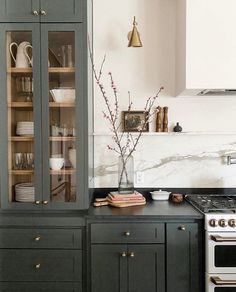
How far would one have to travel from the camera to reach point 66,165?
220 centimetres

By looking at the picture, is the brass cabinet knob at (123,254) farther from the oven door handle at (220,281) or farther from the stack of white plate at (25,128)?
the stack of white plate at (25,128)

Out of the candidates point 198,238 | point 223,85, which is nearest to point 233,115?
point 223,85

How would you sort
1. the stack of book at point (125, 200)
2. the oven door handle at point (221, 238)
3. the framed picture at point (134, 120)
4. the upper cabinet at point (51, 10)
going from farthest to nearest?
the framed picture at point (134, 120) → the stack of book at point (125, 200) → the upper cabinet at point (51, 10) → the oven door handle at point (221, 238)

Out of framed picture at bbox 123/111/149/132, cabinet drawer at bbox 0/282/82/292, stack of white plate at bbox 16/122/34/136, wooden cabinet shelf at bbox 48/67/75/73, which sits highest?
wooden cabinet shelf at bbox 48/67/75/73

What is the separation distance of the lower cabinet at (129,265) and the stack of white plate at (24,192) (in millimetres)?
567

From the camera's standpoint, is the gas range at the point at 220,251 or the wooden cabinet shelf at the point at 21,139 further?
the wooden cabinet shelf at the point at 21,139

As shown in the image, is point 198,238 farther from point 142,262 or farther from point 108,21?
point 108,21

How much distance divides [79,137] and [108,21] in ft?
3.75

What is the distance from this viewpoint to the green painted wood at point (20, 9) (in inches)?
82.4

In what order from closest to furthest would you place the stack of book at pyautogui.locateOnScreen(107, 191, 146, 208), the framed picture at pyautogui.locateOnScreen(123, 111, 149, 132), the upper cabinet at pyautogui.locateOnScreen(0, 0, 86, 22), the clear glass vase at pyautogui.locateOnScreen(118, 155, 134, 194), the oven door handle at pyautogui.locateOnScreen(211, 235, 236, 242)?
the oven door handle at pyautogui.locateOnScreen(211, 235, 236, 242) < the upper cabinet at pyautogui.locateOnScreen(0, 0, 86, 22) < the stack of book at pyautogui.locateOnScreen(107, 191, 146, 208) < the clear glass vase at pyautogui.locateOnScreen(118, 155, 134, 194) < the framed picture at pyautogui.locateOnScreen(123, 111, 149, 132)

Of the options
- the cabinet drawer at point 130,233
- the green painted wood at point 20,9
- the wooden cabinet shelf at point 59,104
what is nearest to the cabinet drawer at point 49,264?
the cabinet drawer at point 130,233

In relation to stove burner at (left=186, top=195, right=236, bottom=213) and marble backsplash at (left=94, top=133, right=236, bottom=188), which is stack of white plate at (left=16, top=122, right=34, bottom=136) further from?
stove burner at (left=186, top=195, right=236, bottom=213)

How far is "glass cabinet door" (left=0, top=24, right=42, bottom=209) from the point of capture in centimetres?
212

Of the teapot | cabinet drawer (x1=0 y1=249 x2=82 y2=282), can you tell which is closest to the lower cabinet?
cabinet drawer (x1=0 y1=249 x2=82 y2=282)
